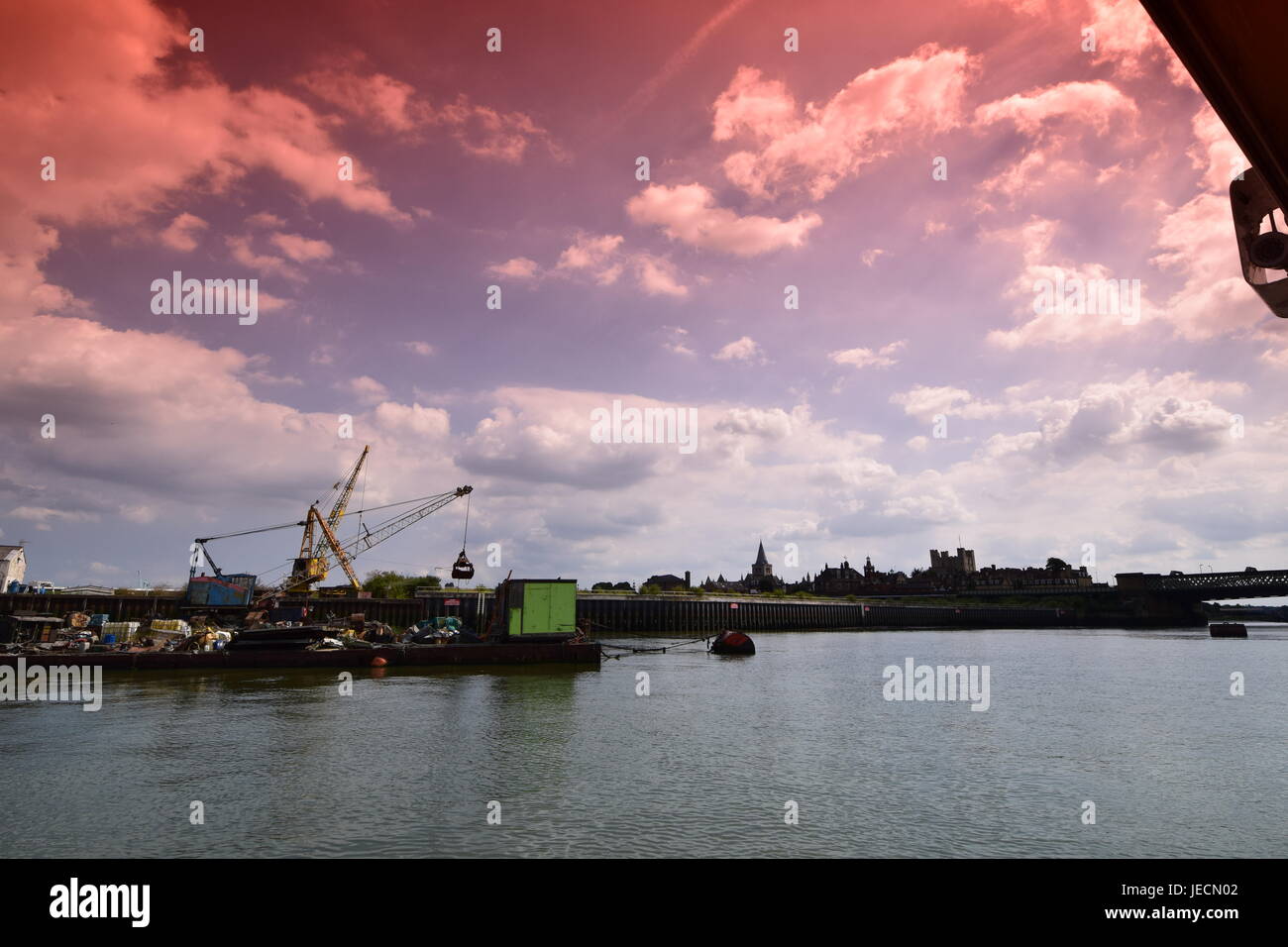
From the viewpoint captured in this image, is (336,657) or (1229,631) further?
(1229,631)

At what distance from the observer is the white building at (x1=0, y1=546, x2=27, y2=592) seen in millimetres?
124938

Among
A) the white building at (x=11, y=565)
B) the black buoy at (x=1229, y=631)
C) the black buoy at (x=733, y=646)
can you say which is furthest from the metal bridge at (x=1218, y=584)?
the white building at (x=11, y=565)

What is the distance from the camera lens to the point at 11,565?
128m

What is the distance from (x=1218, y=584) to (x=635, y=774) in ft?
758

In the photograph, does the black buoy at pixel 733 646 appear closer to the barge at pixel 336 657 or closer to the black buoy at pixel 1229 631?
the barge at pixel 336 657

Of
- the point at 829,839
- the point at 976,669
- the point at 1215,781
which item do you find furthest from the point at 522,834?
the point at 976,669

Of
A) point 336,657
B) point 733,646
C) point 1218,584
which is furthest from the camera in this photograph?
point 1218,584

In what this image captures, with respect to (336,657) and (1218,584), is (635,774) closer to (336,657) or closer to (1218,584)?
(336,657)

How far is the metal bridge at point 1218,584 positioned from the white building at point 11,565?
889ft

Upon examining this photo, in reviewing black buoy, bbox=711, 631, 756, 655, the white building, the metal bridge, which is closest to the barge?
black buoy, bbox=711, 631, 756, 655

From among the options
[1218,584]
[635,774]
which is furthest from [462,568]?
[1218,584]

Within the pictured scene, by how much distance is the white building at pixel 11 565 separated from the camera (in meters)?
125

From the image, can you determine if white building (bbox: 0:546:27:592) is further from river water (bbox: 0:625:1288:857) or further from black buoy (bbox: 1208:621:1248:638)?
black buoy (bbox: 1208:621:1248:638)

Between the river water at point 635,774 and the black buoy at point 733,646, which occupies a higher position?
the river water at point 635,774
